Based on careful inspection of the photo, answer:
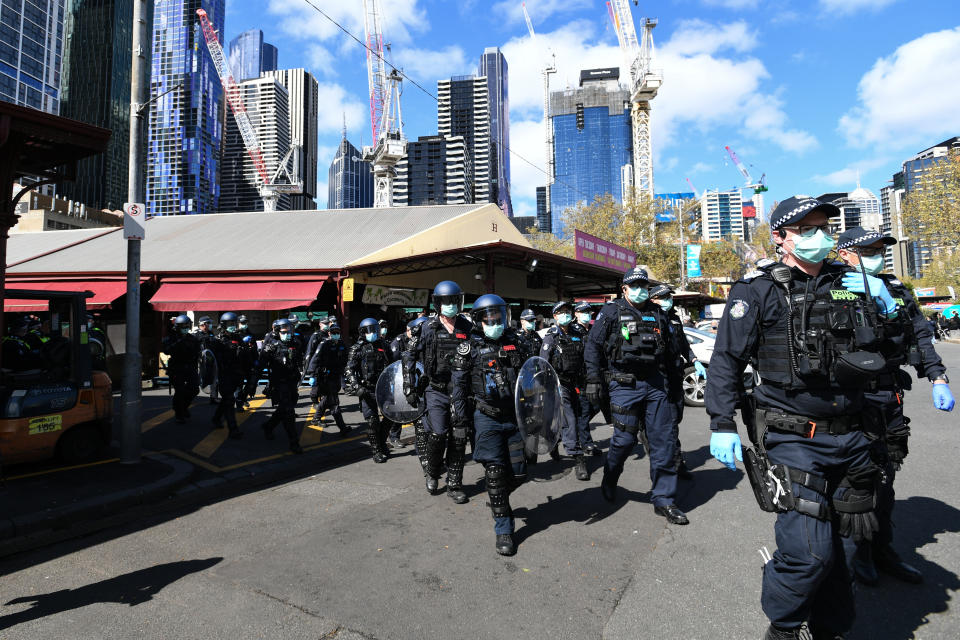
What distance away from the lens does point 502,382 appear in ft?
13.5

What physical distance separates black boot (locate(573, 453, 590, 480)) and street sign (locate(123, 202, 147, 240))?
5.77 metres

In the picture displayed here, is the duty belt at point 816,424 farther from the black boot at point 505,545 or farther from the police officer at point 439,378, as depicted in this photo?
the police officer at point 439,378

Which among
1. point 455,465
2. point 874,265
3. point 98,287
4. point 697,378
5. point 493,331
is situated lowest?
point 455,465

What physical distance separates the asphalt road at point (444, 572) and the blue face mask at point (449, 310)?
5.90ft

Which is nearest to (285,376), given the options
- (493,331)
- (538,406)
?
(493,331)

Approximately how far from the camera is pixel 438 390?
533 centimetres

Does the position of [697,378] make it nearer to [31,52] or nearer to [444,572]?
[444,572]

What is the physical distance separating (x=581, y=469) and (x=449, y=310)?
2267mm

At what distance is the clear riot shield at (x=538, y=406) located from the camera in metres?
4.28

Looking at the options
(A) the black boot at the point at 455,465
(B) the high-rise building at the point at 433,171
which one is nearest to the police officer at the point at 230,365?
(A) the black boot at the point at 455,465

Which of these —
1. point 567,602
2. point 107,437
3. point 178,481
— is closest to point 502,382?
point 567,602

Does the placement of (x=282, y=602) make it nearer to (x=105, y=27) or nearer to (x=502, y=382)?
(x=502, y=382)

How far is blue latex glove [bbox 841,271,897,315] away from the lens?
8.38 ft

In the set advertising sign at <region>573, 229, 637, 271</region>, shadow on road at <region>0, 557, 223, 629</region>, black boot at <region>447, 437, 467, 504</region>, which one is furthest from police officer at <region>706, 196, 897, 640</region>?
advertising sign at <region>573, 229, 637, 271</region>
